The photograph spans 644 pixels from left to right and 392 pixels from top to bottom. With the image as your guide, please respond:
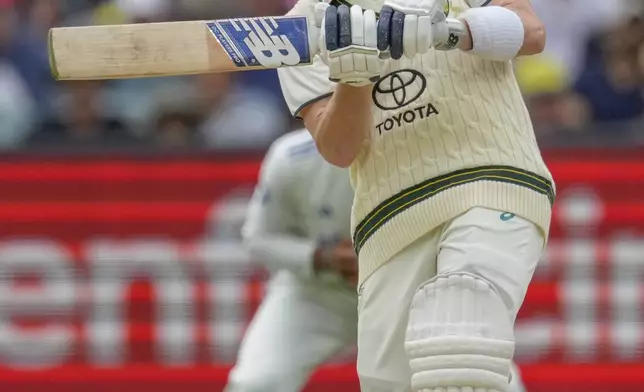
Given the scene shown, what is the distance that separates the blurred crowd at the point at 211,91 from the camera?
636 cm

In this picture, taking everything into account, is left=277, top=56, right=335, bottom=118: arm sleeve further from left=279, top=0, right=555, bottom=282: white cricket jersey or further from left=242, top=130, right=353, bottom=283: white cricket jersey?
left=242, top=130, right=353, bottom=283: white cricket jersey

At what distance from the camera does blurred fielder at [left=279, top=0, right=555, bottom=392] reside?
9.48ft

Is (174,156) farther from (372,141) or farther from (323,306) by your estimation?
(372,141)

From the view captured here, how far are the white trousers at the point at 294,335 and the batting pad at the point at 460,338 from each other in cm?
184

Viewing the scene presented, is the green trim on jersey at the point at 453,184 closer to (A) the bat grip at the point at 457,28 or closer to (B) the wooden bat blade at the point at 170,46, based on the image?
(A) the bat grip at the point at 457,28

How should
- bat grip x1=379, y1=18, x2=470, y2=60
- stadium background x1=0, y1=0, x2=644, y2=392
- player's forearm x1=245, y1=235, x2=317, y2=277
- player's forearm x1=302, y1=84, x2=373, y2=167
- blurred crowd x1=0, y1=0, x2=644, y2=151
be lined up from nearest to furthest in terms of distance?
bat grip x1=379, y1=18, x2=470, y2=60, player's forearm x1=302, y1=84, x2=373, y2=167, player's forearm x1=245, y1=235, x2=317, y2=277, stadium background x1=0, y1=0, x2=644, y2=392, blurred crowd x1=0, y1=0, x2=644, y2=151

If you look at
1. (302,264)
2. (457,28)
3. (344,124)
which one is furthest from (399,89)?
(302,264)

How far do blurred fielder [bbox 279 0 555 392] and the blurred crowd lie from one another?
285 cm

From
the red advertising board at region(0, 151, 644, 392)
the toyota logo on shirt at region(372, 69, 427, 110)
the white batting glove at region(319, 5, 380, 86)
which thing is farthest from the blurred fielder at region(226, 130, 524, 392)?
the white batting glove at region(319, 5, 380, 86)

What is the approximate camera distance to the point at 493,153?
3.13m

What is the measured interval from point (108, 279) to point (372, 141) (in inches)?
121

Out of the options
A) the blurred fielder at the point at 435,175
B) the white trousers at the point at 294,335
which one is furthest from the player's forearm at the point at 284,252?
the blurred fielder at the point at 435,175

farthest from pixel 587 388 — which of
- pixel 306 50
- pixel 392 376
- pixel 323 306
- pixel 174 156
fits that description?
pixel 306 50

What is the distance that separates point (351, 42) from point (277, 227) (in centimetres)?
227
